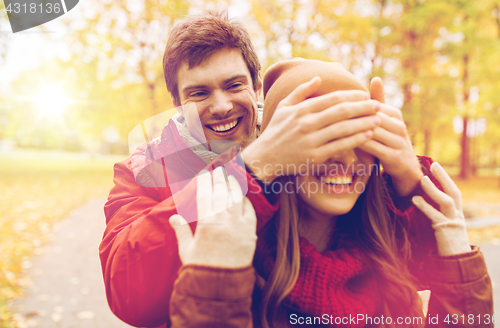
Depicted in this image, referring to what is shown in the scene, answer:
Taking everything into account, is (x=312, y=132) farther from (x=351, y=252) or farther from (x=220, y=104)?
(x=220, y=104)

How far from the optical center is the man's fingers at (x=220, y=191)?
928 millimetres

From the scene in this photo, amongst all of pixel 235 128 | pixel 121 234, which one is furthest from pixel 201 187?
pixel 235 128

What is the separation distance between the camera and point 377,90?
1.13 meters

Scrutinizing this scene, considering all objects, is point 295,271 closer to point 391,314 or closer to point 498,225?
point 391,314

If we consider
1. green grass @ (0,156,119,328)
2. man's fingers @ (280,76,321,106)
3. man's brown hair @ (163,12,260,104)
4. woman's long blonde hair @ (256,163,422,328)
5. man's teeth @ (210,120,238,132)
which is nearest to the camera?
man's fingers @ (280,76,321,106)

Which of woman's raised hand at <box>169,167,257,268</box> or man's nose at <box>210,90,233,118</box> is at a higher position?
man's nose at <box>210,90,233,118</box>

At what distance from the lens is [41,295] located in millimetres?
4258

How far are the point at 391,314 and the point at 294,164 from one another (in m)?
0.88

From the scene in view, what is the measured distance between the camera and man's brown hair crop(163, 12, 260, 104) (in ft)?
5.22

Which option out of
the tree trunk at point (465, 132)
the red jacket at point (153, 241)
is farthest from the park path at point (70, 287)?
the tree trunk at point (465, 132)

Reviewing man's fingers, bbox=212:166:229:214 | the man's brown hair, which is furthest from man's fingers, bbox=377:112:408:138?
the man's brown hair

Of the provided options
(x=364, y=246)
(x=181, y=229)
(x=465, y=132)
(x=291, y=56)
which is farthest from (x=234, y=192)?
(x=465, y=132)

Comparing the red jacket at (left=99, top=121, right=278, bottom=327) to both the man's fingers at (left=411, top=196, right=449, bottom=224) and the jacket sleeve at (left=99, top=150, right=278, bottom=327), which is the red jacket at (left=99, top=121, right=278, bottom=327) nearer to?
the jacket sleeve at (left=99, top=150, right=278, bottom=327)

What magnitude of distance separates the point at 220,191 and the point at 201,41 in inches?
39.0
